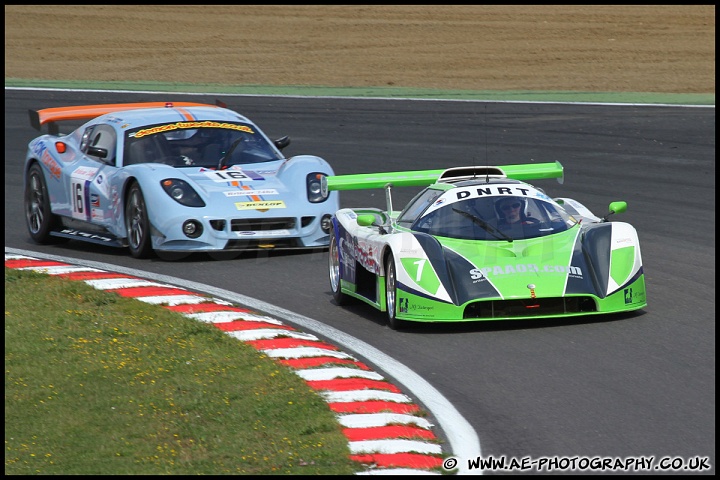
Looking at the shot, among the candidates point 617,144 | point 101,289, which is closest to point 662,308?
point 101,289

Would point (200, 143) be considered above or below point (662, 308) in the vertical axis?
above

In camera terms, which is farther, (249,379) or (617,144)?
(617,144)

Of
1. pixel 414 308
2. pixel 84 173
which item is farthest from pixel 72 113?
pixel 414 308

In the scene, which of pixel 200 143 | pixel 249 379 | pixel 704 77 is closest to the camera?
pixel 249 379

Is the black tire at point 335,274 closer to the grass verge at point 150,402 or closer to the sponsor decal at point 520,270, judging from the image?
the grass verge at point 150,402

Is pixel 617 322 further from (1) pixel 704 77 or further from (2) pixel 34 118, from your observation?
(1) pixel 704 77

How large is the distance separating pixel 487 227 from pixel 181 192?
3719 millimetres

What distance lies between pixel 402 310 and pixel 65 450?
10.7 ft

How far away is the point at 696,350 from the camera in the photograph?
27.2 feet

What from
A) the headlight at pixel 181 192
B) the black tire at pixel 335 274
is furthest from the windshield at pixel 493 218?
the headlight at pixel 181 192

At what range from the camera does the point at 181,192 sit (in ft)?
39.9

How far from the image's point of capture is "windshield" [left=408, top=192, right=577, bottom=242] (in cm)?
959

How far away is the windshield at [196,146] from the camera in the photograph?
1289 cm

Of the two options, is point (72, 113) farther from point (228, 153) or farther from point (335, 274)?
point (335, 274)
